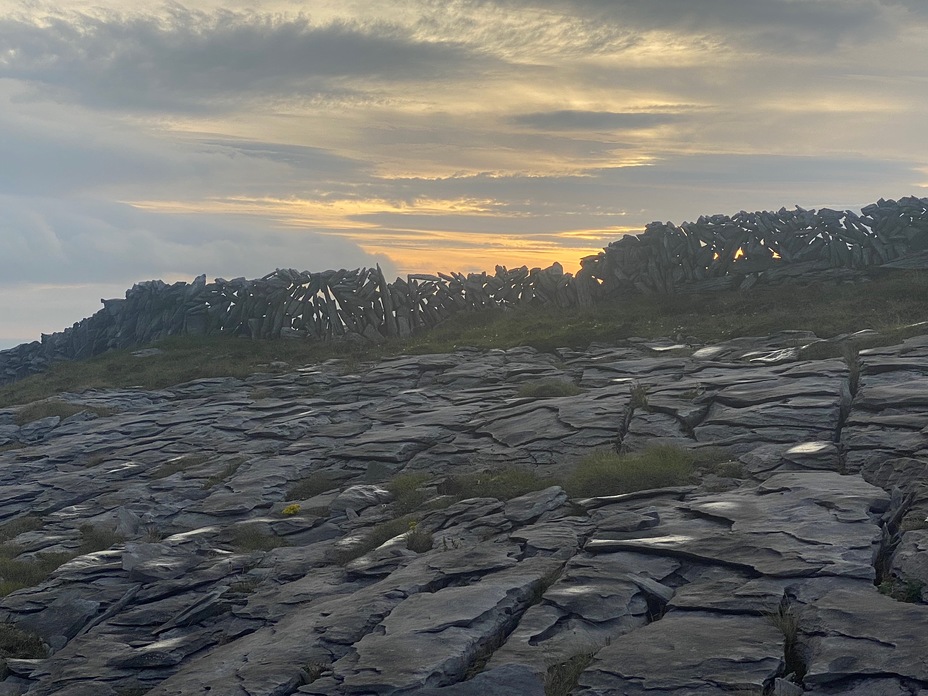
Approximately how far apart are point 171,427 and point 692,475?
1416cm

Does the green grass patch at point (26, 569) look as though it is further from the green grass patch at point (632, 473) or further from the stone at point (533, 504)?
the green grass patch at point (632, 473)

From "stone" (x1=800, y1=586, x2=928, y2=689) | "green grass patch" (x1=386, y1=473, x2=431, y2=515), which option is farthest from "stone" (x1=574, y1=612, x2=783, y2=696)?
"green grass patch" (x1=386, y1=473, x2=431, y2=515)

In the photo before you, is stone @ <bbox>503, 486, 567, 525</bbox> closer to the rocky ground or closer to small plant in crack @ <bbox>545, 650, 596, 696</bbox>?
the rocky ground

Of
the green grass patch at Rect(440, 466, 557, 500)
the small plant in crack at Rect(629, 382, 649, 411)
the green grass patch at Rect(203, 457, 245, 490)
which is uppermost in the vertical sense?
the small plant in crack at Rect(629, 382, 649, 411)

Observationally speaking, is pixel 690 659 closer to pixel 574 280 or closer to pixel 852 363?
pixel 852 363

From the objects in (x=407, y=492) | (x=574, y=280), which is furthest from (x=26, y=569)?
(x=574, y=280)

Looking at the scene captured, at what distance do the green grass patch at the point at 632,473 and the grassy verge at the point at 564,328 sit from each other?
40.9 feet

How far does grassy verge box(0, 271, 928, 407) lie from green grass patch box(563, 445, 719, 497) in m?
12.5

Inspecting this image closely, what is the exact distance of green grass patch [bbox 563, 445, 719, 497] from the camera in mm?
14094

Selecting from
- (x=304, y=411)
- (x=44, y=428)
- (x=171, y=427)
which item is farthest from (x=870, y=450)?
(x=44, y=428)

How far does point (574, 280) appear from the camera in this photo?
3609 cm

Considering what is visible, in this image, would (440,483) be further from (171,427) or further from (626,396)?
(171,427)

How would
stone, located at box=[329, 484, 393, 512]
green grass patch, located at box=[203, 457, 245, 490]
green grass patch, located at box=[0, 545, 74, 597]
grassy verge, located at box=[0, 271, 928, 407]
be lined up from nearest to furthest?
1. green grass patch, located at box=[0, 545, 74, 597]
2. stone, located at box=[329, 484, 393, 512]
3. green grass patch, located at box=[203, 457, 245, 490]
4. grassy verge, located at box=[0, 271, 928, 407]

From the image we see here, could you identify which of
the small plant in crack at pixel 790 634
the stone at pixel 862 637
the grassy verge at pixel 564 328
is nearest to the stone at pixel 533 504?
the small plant in crack at pixel 790 634
